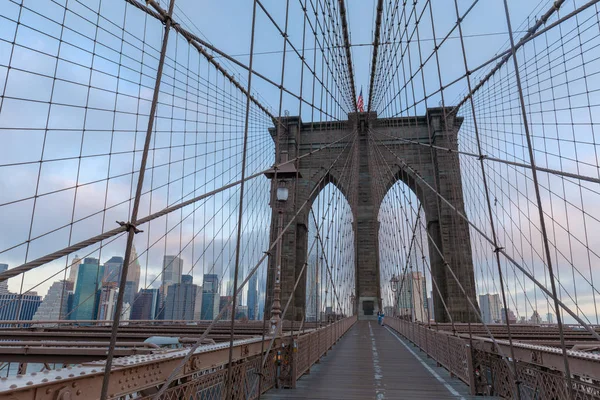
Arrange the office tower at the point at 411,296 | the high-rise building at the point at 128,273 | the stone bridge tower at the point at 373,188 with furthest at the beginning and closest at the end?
the stone bridge tower at the point at 373,188
the office tower at the point at 411,296
the high-rise building at the point at 128,273

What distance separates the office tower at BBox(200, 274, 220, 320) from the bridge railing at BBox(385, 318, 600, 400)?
22.5 feet

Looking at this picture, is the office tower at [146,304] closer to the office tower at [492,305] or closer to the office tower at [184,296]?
the office tower at [184,296]

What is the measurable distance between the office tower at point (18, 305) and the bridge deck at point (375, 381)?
14.6 ft

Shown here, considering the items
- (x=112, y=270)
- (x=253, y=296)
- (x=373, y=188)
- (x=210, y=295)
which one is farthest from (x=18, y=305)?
(x=373, y=188)

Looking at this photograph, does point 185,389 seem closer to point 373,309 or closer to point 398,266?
point 398,266

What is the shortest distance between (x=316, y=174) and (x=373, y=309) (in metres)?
10.9

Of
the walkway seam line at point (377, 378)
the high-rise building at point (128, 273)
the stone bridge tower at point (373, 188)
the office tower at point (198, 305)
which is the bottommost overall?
the walkway seam line at point (377, 378)

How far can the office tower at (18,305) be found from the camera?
5.67 m

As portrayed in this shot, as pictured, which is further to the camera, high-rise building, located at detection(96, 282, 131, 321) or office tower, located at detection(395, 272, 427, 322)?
office tower, located at detection(395, 272, 427, 322)

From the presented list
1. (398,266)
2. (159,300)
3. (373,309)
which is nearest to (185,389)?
(159,300)

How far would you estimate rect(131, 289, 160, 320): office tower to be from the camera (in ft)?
32.7

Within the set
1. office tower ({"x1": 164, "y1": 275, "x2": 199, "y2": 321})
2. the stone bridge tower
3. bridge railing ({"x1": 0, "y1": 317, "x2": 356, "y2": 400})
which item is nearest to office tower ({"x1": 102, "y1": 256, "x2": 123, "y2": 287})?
office tower ({"x1": 164, "y1": 275, "x2": 199, "y2": 321})

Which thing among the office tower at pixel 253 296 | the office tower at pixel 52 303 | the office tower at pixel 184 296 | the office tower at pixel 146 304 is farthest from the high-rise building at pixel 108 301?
the office tower at pixel 253 296

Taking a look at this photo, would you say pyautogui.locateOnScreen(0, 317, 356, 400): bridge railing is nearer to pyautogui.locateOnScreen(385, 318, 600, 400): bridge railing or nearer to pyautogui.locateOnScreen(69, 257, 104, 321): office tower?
pyautogui.locateOnScreen(385, 318, 600, 400): bridge railing
